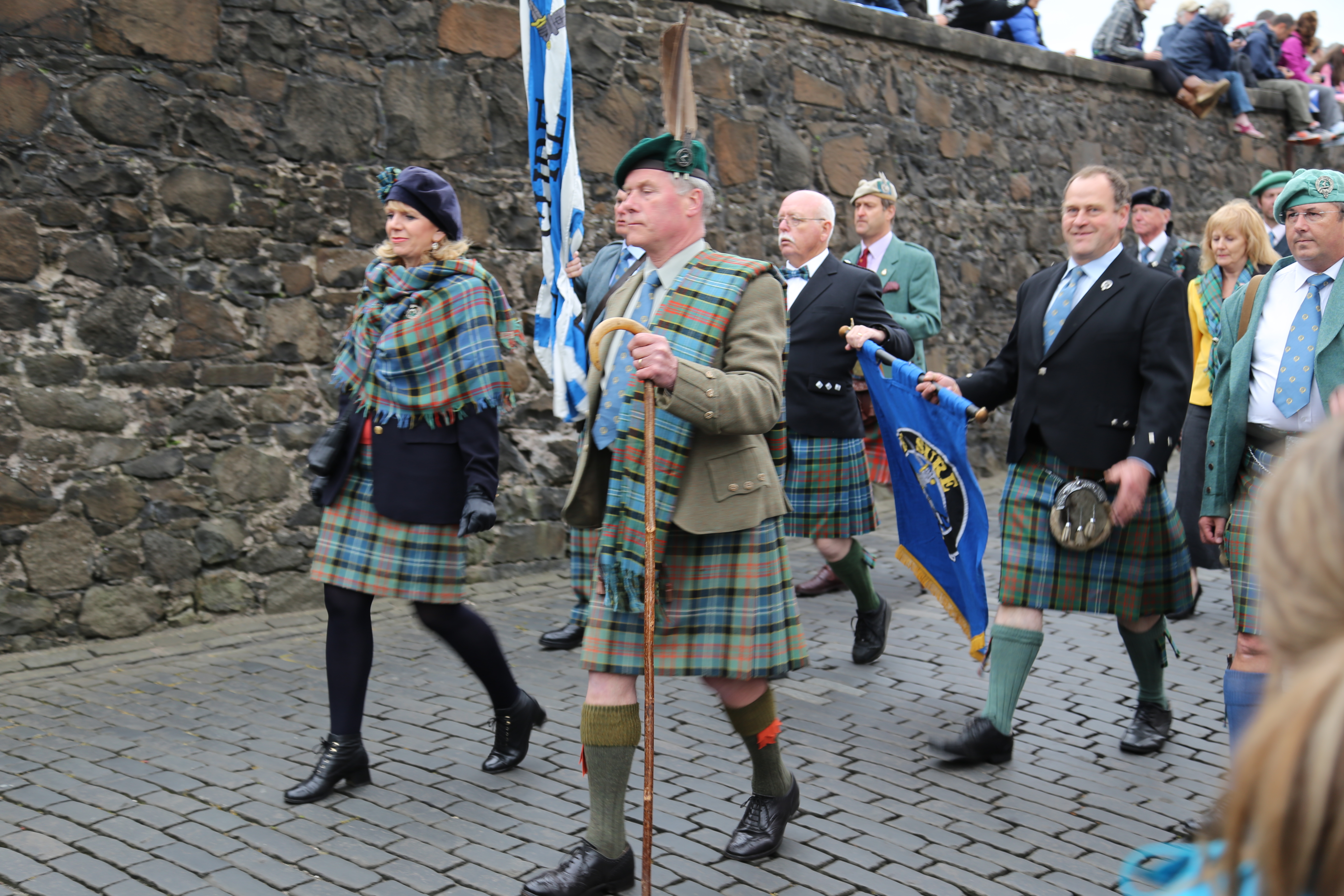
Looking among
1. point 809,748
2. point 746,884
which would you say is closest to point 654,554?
point 746,884

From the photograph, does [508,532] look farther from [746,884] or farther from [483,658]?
[746,884]

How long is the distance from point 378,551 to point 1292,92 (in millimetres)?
14445

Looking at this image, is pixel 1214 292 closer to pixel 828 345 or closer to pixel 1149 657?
pixel 828 345

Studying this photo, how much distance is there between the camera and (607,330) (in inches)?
125

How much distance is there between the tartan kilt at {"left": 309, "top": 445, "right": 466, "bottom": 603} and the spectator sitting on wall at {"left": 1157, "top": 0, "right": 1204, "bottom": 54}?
11.9 meters

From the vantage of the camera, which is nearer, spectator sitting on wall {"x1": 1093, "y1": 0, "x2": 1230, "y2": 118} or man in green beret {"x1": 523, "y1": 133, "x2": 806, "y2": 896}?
man in green beret {"x1": 523, "y1": 133, "x2": 806, "y2": 896}

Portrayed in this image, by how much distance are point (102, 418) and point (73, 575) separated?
737 millimetres

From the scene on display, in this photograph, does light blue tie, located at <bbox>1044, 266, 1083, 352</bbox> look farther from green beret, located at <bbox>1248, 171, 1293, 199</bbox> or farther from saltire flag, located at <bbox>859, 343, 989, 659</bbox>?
green beret, located at <bbox>1248, 171, 1293, 199</bbox>

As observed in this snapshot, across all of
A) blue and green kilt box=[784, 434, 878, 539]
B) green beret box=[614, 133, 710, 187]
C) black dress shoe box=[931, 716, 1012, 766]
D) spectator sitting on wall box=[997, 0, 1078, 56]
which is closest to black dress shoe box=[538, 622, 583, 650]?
blue and green kilt box=[784, 434, 878, 539]

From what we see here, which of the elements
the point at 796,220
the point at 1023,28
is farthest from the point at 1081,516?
the point at 1023,28

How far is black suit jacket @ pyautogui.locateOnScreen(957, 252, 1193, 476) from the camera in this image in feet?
13.2

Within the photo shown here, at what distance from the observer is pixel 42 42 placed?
566cm

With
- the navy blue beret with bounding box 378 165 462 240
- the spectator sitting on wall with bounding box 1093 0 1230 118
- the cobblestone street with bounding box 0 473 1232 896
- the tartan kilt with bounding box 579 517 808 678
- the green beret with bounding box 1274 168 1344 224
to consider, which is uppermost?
the spectator sitting on wall with bounding box 1093 0 1230 118

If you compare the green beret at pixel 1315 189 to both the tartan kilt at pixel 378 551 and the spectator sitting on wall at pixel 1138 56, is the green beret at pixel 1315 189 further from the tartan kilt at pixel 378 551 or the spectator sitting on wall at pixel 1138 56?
the spectator sitting on wall at pixel 1138 56
